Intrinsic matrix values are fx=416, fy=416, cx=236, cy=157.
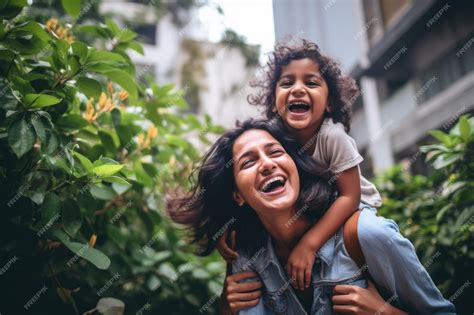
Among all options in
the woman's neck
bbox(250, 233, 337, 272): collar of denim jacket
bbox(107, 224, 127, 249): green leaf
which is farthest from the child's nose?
bbox(107, 224, 127, 249): green leaf

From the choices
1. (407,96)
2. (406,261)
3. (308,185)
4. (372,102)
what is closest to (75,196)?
(308,185)

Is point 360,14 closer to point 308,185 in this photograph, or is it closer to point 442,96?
point 442,96

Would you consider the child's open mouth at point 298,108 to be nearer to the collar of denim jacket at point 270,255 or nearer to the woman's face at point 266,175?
the woman's face at point 266,175

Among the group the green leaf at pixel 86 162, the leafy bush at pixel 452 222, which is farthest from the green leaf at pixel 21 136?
the leafy bush at pixel 452 222

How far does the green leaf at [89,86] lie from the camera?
206 centimetres

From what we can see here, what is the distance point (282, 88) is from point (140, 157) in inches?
40.6

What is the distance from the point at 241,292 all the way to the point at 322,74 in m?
1.20

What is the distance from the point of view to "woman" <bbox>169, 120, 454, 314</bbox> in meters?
1.72

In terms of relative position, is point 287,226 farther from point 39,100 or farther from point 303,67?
point 39,100

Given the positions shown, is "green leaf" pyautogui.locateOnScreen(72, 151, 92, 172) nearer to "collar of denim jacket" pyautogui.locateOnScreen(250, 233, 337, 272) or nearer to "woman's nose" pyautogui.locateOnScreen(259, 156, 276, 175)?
"woman's nose" pyautogui.locateOnScreen(259, 156, 276, 175)

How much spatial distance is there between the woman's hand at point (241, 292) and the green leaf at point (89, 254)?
1.93 ft

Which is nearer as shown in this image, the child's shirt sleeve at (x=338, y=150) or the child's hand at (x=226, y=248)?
the child's shirt sleeve at (x=338, y=150)

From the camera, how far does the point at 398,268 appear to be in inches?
67.4

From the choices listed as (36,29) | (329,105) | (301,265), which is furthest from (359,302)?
(36,29)
